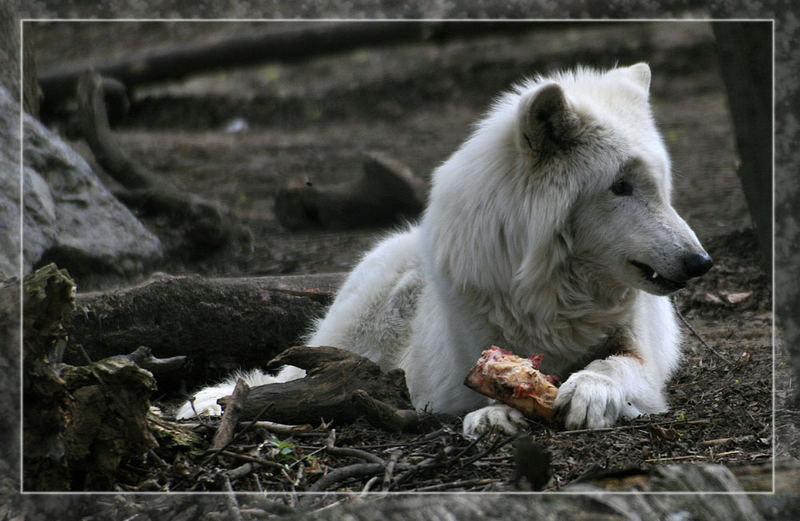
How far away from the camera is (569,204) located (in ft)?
13.3

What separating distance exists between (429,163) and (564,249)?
20.4 feet

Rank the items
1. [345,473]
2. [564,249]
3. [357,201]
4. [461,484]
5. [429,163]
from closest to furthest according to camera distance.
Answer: [461,484], [345,473], [564,249], [357,201], [429,163]

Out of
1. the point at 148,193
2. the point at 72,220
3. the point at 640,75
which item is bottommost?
the point at 148,193

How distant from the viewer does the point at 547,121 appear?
4.01m

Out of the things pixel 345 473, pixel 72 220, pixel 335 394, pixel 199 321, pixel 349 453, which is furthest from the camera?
pixel 72 220

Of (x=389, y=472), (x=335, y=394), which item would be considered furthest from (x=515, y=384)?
(x=389, y=472)

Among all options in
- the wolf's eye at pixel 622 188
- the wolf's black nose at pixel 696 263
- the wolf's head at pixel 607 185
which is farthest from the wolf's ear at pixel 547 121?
the wolf's black nose at pixel 696 263

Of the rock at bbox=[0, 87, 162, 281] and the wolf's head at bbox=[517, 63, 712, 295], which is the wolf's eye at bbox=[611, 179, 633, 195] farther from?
the rock at bbox=[0, 87, 162, 281]

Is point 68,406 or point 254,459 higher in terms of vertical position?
point 68,406

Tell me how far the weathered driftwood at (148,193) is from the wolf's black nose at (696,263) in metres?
4.93

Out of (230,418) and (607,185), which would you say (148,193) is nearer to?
(230,418)

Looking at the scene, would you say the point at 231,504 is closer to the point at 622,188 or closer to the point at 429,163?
the point at 622,188

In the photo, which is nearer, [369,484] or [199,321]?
[369,484]

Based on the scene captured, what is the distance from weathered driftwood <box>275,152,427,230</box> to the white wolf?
3.83m
